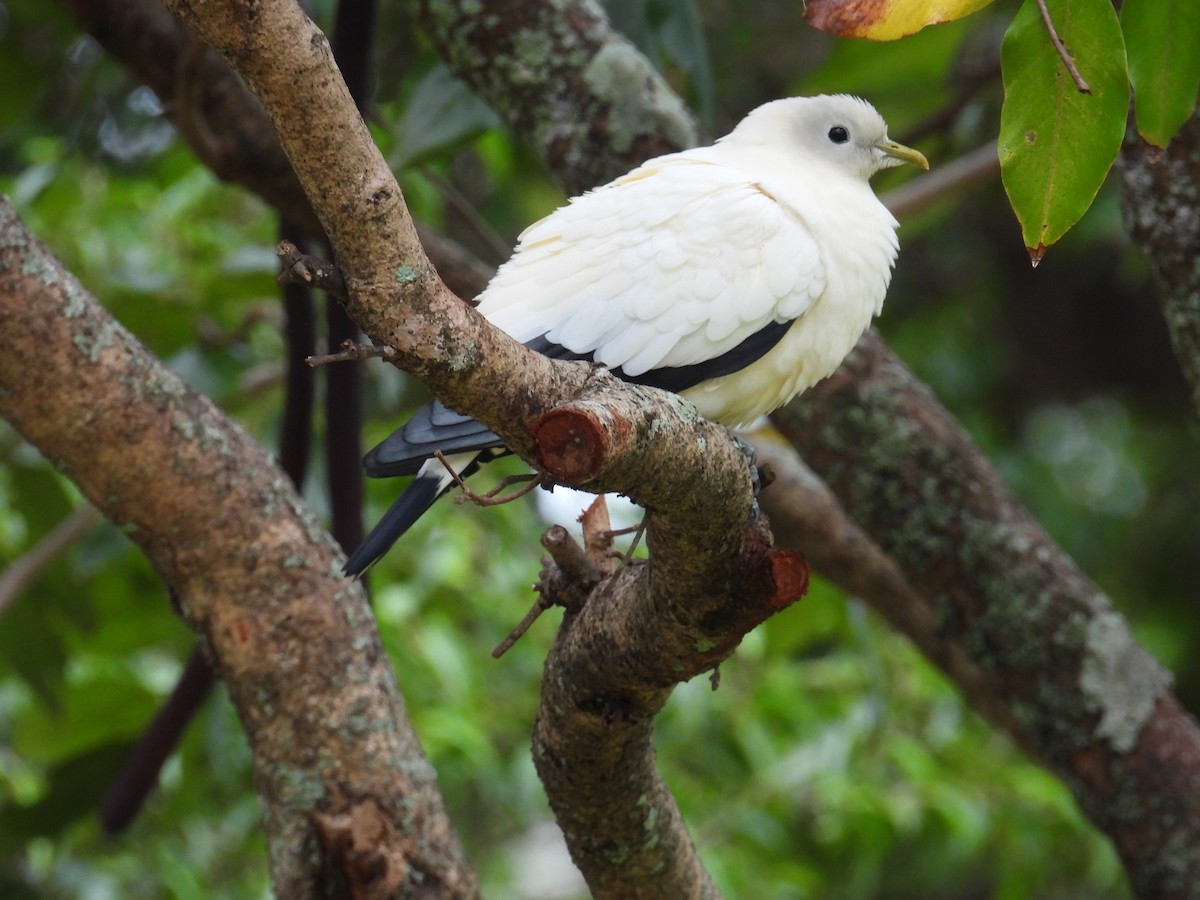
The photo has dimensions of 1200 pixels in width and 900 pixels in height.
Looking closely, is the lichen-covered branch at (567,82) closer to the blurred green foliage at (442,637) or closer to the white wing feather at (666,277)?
the blurred green foliage at (442,637)

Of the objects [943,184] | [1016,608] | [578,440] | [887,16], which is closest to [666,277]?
[887,16]

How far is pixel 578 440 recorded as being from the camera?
1.49 metres

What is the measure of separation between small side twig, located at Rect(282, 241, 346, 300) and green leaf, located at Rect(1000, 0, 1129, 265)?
2.62 ft

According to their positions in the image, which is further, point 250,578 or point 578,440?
point 250,578

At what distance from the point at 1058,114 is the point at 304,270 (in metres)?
0.90

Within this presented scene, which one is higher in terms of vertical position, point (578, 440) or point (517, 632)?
point (578, 440)

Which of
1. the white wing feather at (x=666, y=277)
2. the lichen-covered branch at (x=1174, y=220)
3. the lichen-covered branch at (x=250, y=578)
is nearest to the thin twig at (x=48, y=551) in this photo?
the lichen-covered branch at (x=250, y=578)

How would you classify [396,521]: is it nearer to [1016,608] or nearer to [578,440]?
[578,440]

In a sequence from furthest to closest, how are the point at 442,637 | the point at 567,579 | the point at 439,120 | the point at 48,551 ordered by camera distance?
the point at 442,637 < the point at 48,551 < the point at 439,120 < the point at 567,579

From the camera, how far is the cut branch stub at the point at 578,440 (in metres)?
1.47

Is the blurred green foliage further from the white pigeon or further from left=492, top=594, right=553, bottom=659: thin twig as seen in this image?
left=492, top=594, right=553, bottom=659: thin twig

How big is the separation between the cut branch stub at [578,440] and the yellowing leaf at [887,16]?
52cm

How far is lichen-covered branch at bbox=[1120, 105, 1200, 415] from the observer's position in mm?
2637

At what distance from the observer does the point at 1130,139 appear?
267cm
